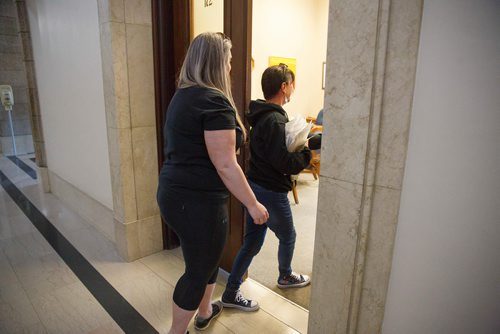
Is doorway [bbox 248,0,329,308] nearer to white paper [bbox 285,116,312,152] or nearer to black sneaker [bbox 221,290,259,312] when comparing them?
black sneaker [bbox 221,290,259,312]

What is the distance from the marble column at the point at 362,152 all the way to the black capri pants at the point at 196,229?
473mm

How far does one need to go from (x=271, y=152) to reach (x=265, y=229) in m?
0.56

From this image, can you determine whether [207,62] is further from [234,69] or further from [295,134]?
[234,69]

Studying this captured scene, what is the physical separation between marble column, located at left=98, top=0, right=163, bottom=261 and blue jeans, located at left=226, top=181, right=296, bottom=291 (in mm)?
1095

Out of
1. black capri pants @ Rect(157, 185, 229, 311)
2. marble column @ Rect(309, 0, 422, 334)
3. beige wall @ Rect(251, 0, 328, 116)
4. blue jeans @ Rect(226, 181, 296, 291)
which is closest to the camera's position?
marble column @ Rect(309, 0, 422, 334)

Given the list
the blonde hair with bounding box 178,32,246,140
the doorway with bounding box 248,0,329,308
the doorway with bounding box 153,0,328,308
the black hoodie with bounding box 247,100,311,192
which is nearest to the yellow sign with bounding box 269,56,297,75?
the doorway with bounding box 248,0,329,308

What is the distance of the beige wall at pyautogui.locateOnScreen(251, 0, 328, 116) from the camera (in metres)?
4.84

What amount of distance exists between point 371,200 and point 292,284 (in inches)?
56.4

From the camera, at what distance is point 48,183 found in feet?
15.5

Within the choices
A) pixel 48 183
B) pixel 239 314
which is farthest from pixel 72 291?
pixel 48 183

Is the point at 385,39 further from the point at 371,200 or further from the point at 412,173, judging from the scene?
the point at 371,200

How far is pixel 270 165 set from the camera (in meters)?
1.93

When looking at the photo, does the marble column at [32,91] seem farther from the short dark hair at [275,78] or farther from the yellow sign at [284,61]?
the short dark hair at [275,78]

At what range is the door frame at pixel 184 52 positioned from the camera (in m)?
→ 2.11
